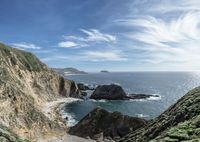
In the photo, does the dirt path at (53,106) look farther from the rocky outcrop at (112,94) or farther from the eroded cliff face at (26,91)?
the rocky outcrop at (112,94)

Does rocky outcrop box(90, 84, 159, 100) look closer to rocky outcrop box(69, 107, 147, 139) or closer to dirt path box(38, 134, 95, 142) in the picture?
rocky outcrop box(69, 107, 147, 139)

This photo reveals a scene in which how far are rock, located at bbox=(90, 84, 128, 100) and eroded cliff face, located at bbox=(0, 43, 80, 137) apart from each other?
1047cm

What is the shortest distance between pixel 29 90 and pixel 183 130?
3463 inches

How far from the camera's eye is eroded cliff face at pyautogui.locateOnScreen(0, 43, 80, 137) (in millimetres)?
55469

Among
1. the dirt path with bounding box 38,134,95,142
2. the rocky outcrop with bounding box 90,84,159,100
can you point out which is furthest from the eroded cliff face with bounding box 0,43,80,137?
the rocky outcrop with bounding box 90,84,159,100

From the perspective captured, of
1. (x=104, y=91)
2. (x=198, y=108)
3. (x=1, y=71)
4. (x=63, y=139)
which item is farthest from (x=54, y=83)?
(x=198, y=108)

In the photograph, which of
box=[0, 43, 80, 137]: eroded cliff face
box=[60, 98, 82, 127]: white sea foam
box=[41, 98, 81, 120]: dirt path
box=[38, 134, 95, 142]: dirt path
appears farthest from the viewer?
box=[41, 98, 81, 120]: dirt path

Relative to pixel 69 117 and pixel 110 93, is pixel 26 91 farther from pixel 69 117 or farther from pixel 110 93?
pixel 110 93

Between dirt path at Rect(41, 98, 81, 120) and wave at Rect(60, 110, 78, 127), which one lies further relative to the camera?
dirt path at Rect(41, 98, 81, 120)

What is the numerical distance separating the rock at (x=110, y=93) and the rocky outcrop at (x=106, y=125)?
65314mm

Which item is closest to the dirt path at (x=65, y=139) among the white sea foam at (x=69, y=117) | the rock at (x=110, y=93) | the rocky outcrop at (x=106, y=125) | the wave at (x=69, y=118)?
the rocky outcrop at (x=106, y=125)

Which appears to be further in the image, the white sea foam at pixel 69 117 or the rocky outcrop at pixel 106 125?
the white sea foam at pixel 69 117

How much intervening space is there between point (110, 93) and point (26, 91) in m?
45.2

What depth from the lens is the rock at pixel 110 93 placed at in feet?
424
